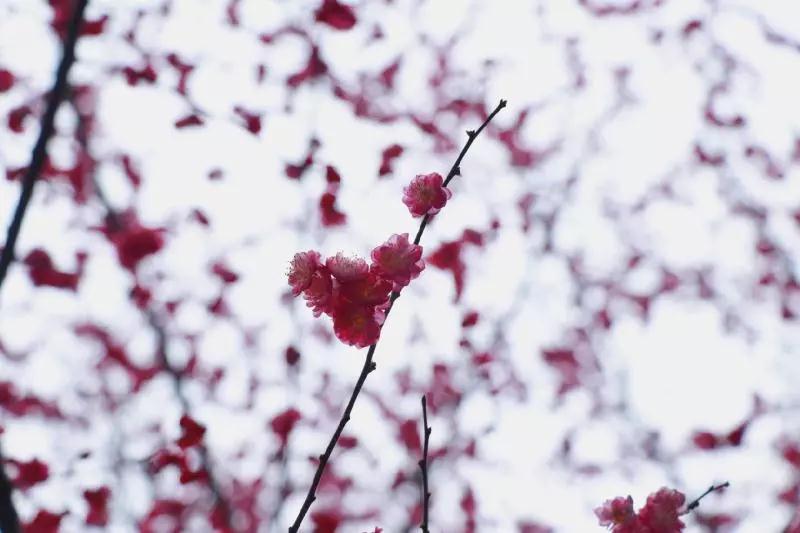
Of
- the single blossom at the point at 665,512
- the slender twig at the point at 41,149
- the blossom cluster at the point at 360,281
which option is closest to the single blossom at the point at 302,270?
the blossom cluster at the point at 360,281

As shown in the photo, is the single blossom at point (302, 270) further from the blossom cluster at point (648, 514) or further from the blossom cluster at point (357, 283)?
the blossom cluster at point (648, 514)

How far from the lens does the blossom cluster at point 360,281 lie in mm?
2617

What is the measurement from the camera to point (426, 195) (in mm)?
2785

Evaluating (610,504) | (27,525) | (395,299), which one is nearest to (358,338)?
(395,299)

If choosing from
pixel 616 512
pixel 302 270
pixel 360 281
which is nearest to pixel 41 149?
pixel 302 270

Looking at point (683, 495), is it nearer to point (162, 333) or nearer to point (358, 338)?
point (358, 338)

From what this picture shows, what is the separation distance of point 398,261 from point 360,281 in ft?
0.48

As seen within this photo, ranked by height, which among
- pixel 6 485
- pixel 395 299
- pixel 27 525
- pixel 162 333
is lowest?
pixel 162 333

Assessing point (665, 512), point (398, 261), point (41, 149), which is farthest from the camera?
point (41, 149)

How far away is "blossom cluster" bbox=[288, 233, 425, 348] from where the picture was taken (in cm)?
262

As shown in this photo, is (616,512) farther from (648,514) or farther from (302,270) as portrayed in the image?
(302,270)

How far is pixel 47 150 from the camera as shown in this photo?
3.29 metres

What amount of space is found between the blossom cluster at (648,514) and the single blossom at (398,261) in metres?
1.12

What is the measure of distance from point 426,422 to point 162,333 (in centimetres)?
573
